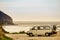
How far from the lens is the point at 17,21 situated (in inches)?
74.1

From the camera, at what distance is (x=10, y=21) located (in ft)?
6.17

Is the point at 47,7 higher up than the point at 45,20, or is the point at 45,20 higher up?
the point at 47,7

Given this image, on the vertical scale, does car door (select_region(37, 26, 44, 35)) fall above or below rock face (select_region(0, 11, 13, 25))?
below

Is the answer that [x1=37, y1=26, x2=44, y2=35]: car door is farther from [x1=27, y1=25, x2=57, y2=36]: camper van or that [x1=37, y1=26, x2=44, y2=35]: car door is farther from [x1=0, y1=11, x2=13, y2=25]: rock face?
[x1=0, y1=11, x2=13, y2=25]: rock face

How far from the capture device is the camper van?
1851 millimetres

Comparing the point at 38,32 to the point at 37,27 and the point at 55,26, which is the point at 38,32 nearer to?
the point at 37,27

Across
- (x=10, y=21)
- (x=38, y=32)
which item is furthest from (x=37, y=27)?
(x=10, y=21)

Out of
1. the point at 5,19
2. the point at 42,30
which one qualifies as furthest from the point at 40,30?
the point at 5,19

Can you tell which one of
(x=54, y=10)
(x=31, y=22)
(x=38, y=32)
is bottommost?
(x=38, y=32)

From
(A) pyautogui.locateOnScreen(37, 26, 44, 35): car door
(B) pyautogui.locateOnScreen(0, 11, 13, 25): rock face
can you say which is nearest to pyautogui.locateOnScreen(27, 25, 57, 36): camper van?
(A) pyautogui.locateOnScreen(37, 26, 44, 35): car door

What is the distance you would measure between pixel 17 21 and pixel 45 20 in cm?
34

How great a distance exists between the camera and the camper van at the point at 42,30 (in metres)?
1.85

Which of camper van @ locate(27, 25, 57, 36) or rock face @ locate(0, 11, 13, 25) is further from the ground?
rock face @ locate(0, 11, 13, 25)

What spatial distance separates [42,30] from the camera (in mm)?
1857
